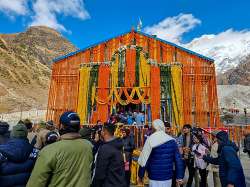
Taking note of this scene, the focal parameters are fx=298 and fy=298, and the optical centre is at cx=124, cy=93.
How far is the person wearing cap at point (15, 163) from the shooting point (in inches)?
138

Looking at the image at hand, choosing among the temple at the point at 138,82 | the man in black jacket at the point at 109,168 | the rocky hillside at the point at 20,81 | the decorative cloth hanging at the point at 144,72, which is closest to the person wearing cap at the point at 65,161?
the man in black jacket at the point at 109,168

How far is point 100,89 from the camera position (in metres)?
18.8

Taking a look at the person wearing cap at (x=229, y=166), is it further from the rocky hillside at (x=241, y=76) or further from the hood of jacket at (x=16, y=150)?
the rocky hillside at (x=241, y=76)

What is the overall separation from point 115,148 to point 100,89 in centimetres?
1477

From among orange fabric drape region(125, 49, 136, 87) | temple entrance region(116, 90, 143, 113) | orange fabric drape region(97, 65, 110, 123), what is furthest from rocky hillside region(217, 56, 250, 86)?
orange fabric drape region(97, 65, 110, 123)

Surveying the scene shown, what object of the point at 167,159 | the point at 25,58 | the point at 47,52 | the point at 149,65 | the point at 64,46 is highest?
the point at 64,46

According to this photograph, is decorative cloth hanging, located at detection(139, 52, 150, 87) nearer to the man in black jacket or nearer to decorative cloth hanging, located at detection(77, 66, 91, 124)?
decorative cloth hanging, located at detection(77, 66, 91, 124)

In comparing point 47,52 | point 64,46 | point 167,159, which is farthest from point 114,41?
point 64,46

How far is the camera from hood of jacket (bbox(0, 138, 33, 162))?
11.7 feet

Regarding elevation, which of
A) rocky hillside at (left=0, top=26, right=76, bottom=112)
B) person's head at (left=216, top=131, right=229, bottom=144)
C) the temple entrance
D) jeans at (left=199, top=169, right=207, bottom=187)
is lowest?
jeans at (left=199, top=169, right=207, bottom=187)

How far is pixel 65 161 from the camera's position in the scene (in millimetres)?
2932

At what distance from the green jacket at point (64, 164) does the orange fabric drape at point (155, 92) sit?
14.9 m

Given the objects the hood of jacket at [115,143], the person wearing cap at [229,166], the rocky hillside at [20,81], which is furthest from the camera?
the rocky hillside at [20,81]

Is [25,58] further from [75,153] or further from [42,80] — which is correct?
[75,153]
